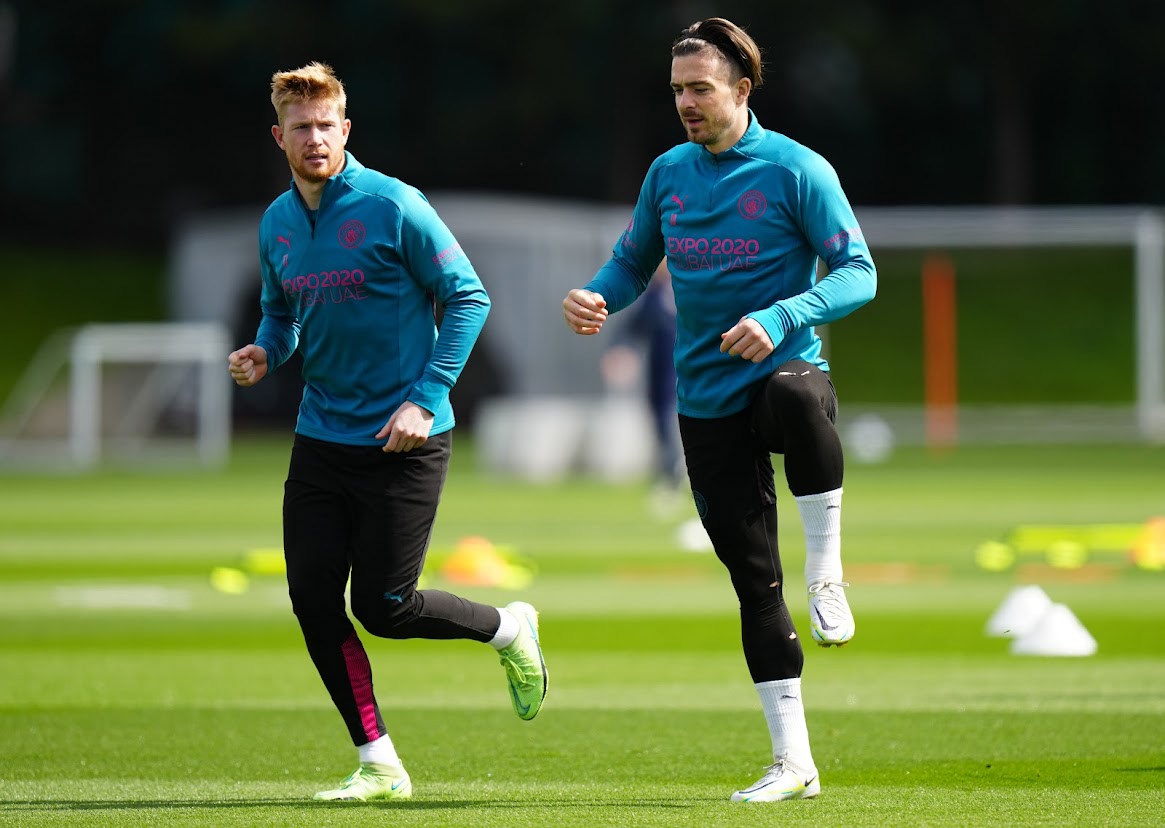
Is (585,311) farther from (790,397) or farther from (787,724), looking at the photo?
(787,724)

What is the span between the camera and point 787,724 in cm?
606

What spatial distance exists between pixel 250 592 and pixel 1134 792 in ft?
25.1

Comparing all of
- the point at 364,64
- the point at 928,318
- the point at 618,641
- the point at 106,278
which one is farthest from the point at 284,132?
the point at 364,64

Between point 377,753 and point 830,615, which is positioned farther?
point 377,753

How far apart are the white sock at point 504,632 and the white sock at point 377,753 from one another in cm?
51

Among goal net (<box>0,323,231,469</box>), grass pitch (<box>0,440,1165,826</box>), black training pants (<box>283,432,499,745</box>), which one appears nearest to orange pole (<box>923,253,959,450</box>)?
goal net (<box>0,323,231,469</box>)

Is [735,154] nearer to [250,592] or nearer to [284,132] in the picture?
[284,132]

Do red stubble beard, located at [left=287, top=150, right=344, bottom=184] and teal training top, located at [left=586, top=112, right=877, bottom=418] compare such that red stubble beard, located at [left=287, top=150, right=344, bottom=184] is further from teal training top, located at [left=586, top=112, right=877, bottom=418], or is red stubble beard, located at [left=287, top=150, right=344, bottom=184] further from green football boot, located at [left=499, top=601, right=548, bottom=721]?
green football boot, located at [left=499, top=601, right=548, bottom=721]

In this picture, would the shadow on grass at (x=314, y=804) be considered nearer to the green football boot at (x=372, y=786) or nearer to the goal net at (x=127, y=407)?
the green football boot at (x=372, y=786)

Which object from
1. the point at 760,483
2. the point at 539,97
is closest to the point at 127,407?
the point at 539,97

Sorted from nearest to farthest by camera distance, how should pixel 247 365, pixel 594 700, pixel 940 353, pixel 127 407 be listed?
pixel 247 365 → pixel 594 700 → pixel 127 407 → pixel 940 353

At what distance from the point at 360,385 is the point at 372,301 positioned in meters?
0.26

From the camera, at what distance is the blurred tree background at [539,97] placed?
45.1 metres

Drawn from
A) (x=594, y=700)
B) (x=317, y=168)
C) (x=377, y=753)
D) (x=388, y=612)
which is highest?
(x=317, y=168)
